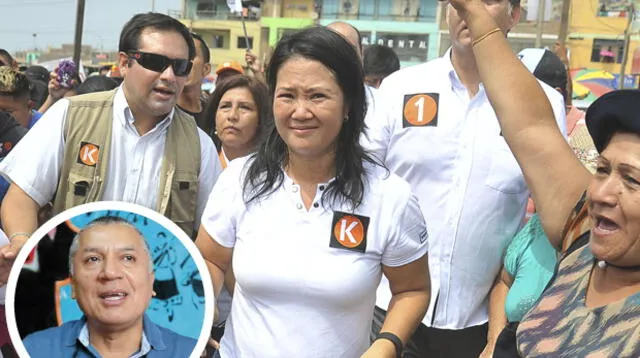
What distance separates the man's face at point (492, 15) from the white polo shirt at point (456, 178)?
0.46 feet

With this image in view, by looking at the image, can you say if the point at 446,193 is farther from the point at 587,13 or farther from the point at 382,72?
the point at 587,13

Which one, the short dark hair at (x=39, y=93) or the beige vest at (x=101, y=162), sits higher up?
the beige vest at (x=101, y=162)

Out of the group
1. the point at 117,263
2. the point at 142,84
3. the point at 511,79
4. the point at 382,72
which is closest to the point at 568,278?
the point at 511,79

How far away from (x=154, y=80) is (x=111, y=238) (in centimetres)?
110

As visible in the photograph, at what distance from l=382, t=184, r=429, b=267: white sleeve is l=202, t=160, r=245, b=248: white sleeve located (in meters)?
0.48

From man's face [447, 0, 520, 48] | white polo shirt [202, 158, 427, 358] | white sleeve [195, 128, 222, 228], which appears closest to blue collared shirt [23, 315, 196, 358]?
white polo shirt [202, 158, 427, 358]

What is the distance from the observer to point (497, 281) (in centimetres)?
273

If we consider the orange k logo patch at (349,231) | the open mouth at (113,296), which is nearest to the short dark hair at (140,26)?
the orange k logo patch at (349,231)

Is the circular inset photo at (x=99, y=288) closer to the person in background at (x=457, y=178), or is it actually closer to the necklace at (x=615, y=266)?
the necklace at (x=615, y=266)

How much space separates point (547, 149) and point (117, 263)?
125cm

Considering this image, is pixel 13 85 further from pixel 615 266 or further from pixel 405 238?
pixel 615 266

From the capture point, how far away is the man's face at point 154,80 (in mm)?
2609

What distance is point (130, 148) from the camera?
264cm

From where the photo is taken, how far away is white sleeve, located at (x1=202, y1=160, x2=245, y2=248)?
2.15 meters
